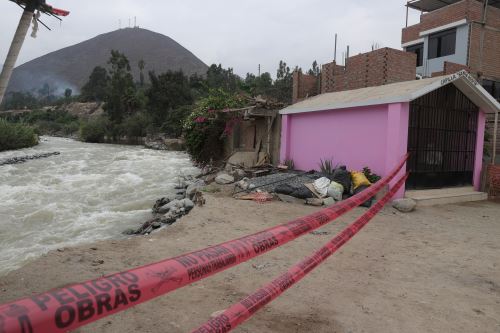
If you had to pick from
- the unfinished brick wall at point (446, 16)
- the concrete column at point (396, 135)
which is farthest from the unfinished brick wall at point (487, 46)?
the concrete column at point (396, 135)

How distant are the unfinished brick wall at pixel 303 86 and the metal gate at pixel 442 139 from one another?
507 centimetres

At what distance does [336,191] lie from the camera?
848 cm

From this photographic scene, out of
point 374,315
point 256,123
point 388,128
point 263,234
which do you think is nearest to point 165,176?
point 256,123

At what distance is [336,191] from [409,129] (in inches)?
100

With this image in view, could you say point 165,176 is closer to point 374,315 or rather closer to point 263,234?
point 374,315

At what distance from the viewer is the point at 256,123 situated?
13328mm

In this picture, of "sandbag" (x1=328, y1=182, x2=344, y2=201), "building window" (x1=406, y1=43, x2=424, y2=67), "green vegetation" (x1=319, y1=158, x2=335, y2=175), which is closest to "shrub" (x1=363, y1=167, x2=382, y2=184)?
"sandbag" (x1=328, y1=182, x2=344, y2=201)

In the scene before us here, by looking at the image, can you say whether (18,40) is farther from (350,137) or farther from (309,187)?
(350,137)

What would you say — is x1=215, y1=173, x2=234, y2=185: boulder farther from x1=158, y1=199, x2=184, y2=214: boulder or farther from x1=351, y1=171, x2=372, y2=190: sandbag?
x1=351, y1=171, x2=372, y2=190: sandbag

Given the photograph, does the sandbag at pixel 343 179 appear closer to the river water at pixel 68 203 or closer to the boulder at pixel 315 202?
the boulder at pixel 315 202

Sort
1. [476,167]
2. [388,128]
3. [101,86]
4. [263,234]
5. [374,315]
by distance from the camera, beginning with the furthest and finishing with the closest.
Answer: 1. [101,86]
2. [476,167]
3. [388,128]
4. [374,315]
5. [263,234]

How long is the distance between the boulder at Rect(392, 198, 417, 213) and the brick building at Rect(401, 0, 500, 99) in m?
9.99

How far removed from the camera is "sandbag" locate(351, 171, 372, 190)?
8.52 meters

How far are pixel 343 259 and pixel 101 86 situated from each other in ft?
320
